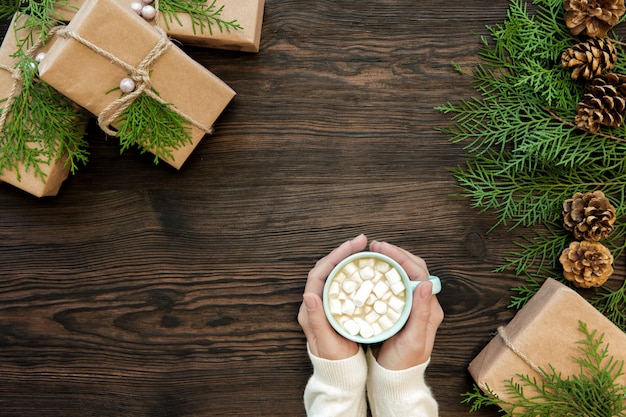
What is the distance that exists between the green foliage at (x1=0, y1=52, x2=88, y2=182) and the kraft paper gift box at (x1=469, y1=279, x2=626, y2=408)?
0.96m

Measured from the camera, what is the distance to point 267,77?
1.14 meters

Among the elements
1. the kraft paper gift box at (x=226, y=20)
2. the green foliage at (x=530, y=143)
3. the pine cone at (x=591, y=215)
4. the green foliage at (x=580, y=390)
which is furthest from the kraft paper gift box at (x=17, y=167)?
the pine cone at (x=591, y=215)

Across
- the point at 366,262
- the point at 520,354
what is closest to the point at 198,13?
the point at 366,262

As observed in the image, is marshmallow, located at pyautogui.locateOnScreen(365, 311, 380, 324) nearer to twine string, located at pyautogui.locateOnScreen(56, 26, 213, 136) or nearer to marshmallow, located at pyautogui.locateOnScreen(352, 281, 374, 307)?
marshmallow, located at pyautogui.locateOnScreen(352, 281, 374, 307)

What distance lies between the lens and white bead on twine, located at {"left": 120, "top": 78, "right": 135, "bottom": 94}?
0.99 meters

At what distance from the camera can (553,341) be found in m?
1.04

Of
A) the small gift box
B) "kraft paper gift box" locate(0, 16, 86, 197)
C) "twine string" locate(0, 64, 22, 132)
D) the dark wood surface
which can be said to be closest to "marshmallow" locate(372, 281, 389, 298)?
the dark wood surface

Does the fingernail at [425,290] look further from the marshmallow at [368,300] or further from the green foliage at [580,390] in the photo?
the green foliage at [580,390]

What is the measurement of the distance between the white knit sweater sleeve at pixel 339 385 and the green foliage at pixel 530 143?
0.40m

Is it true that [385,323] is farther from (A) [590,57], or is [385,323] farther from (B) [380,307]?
(A) [590,57]

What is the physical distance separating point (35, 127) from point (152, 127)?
226 millimetres

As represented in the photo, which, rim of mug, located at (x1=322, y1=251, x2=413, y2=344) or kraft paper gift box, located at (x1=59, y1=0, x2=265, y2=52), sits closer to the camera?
rim of mug, located at (x1=322, y1=251, x2=413, y2=344)

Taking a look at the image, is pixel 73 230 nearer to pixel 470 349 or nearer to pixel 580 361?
pixel 470 349

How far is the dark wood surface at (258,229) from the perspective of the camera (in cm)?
114
